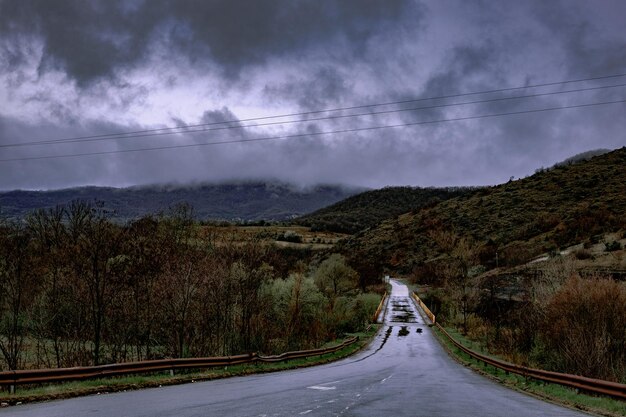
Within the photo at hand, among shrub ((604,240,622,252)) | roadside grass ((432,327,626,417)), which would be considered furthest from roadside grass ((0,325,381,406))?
shrub ((604,240,622,252))

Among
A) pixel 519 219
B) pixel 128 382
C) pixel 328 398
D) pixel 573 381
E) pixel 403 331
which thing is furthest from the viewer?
pixel 519 219

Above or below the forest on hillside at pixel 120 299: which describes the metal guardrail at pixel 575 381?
below

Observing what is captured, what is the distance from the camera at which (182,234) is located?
5591cm

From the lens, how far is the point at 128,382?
54.6 feet

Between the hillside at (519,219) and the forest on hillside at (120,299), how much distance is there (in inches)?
1341

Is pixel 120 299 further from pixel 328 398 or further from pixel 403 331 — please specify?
pixel 403 331

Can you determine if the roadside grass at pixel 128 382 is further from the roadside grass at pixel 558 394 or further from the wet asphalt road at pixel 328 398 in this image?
the roadside grass at pixel 558 394

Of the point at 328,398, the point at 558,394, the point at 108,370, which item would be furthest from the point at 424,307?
the point at 108,370

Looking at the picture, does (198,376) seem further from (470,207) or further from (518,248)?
(470,207)

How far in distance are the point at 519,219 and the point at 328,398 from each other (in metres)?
78.5

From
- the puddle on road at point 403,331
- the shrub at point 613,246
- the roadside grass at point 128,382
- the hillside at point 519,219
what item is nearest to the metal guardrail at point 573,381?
the roadside grass at point 128,382

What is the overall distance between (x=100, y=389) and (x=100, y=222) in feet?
51.0

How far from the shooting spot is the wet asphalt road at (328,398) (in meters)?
12.0

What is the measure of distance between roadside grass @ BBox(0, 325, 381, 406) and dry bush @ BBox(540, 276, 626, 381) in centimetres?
1285
